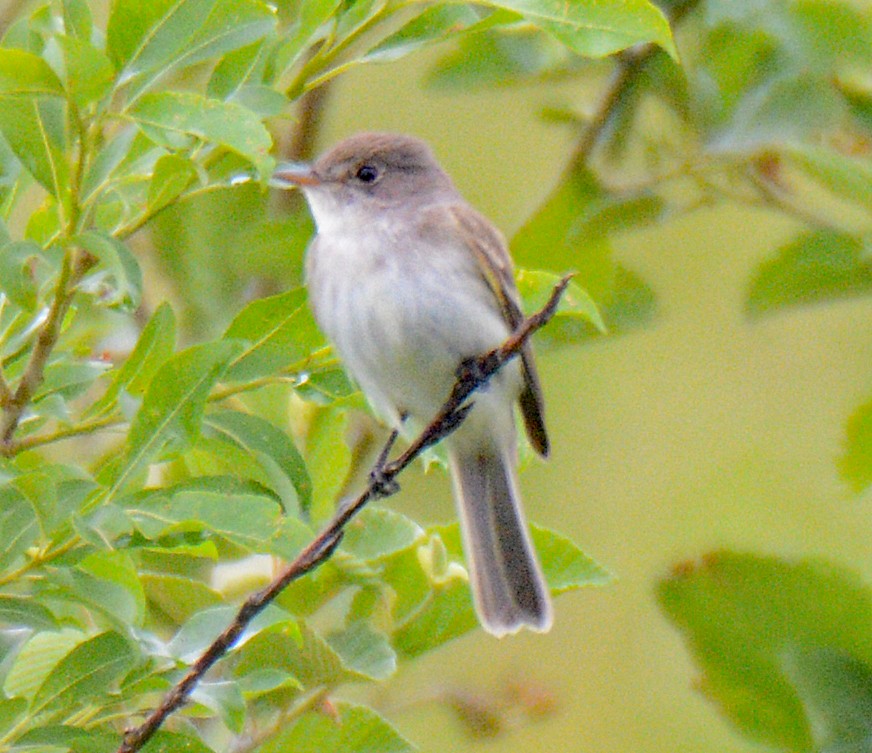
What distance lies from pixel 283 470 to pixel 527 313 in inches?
19.8

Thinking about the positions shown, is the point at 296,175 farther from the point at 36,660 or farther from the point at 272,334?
the point at 36,660

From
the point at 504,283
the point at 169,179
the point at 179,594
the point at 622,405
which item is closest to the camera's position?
the point at 169,179

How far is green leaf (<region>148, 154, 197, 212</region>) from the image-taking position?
5.92 feet

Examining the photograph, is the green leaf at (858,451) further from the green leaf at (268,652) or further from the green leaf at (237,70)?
the green leaf at (237,70)

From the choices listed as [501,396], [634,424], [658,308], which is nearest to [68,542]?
[501,396]

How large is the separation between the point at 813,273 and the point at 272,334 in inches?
51.7

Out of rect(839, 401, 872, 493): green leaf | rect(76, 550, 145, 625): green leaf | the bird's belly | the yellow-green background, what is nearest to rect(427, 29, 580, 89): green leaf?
the bird's belly

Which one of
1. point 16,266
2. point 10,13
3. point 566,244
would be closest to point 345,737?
point 16,266

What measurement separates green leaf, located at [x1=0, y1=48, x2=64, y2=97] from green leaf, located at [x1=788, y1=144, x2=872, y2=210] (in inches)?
60.5

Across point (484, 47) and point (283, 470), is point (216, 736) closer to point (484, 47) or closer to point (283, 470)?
point (283, 470)

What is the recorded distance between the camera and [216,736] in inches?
98.7

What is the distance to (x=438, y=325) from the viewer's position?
9.10ft

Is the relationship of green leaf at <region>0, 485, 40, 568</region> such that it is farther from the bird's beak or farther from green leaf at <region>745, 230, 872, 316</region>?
green leaf at <region>745, 230, 872, 316</region>

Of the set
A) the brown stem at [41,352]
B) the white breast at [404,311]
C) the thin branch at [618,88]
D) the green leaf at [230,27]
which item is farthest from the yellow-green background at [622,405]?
the green leaf at [230,27]
